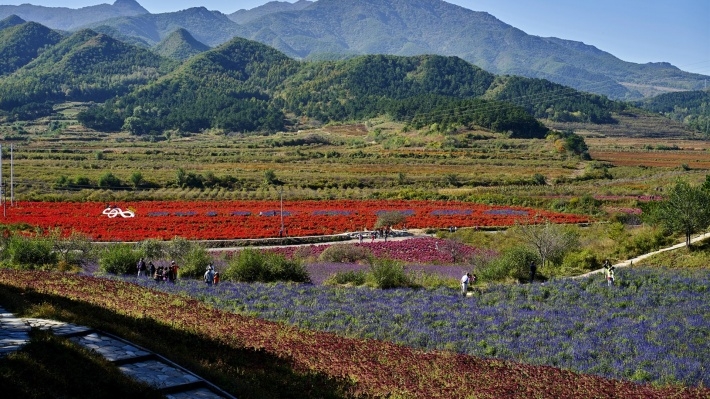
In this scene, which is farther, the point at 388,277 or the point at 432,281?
the point at 432,281

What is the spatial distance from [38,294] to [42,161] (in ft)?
329

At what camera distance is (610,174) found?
9212 centimetres

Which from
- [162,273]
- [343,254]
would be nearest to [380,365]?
[162,273]

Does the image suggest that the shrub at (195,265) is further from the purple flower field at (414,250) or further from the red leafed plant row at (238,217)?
the red leafed plant row at (238,217)

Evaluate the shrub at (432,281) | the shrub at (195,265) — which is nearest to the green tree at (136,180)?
the shrub at (195,265)

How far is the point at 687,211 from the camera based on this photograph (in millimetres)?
32625

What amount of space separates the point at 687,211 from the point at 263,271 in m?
20.9

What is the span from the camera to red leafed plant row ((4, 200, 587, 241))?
44.0 meters

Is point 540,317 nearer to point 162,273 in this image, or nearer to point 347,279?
point 347,279

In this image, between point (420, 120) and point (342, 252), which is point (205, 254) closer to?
point (342, 252)

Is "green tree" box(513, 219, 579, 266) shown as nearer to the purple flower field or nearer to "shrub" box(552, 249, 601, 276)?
"shrub" box(552, 249, 601, 276)

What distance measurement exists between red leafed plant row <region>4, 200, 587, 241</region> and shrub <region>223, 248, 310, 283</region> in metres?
14.5

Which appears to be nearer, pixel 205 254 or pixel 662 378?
pixel 662 378

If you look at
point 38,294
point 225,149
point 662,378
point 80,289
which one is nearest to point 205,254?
point 80,289
